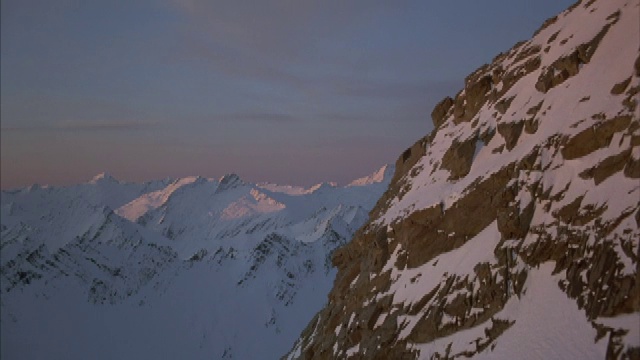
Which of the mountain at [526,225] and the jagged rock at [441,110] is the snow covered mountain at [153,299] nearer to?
the jagged rock at [441,110]

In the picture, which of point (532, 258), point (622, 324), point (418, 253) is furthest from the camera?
point (418, 253)

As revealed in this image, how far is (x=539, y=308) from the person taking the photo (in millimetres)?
22859

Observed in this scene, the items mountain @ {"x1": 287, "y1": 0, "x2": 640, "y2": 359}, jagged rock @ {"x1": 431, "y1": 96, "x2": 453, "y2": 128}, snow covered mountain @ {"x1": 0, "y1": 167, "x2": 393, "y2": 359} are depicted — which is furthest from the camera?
snow covered mountain @ {"x1": 0, "y1": 167, "x2": 393, "y2": 359}

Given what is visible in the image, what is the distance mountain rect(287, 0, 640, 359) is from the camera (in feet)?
69.8

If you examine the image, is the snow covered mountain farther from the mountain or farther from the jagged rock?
the mountain

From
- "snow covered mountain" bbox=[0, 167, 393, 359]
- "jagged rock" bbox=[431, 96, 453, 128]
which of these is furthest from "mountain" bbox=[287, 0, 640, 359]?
"snow covered mountain" bbox=[0, 167, 393, 359]

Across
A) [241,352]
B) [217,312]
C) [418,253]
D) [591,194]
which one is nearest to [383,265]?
[418,253]

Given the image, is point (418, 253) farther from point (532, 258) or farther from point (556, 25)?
point (556, 25)

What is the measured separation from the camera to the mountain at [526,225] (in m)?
21.3

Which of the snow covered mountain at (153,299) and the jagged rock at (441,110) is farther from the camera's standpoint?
the snow covered mountain at (153,299)

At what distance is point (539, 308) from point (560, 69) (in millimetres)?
14051

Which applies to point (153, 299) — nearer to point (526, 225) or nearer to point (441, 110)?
point (441, 110)

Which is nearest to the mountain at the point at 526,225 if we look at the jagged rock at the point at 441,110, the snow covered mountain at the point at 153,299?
the jagged rock at the point at 441,110

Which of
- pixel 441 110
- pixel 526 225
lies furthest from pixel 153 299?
pixel 526 225
